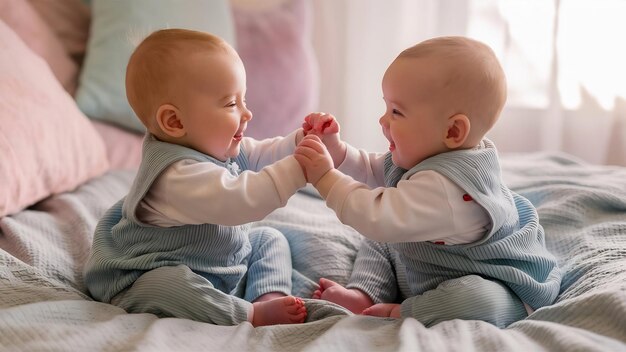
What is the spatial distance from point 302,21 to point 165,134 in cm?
127

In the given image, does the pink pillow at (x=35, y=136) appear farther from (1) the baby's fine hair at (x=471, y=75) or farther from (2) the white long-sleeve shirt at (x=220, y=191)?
(1) the baby's fine hair at (x=471, y=75)

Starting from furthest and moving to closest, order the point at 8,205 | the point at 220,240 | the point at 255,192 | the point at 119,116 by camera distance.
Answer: the point at 119,116 → the point at 8,205 → the point at 220,240 → the point at 255,192

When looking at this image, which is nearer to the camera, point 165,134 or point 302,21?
point 165,134

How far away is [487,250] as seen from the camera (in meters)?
1.16

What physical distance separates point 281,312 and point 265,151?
1.16 ft

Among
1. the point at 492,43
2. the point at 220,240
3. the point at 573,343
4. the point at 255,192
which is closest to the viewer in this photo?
the point at 573,343

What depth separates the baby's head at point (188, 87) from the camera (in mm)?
1151

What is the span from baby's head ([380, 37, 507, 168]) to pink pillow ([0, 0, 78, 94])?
124 centimetres

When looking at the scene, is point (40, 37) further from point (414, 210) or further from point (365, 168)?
point (414, 210)

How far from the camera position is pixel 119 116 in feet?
6.85

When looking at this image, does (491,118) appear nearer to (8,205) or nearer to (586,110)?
(8,205)

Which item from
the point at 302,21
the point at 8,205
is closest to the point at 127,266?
the point at 8,205

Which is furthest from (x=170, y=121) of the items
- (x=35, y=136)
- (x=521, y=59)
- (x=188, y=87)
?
(x=521, y=59)

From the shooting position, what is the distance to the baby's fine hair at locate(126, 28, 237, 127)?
45.3 inches
